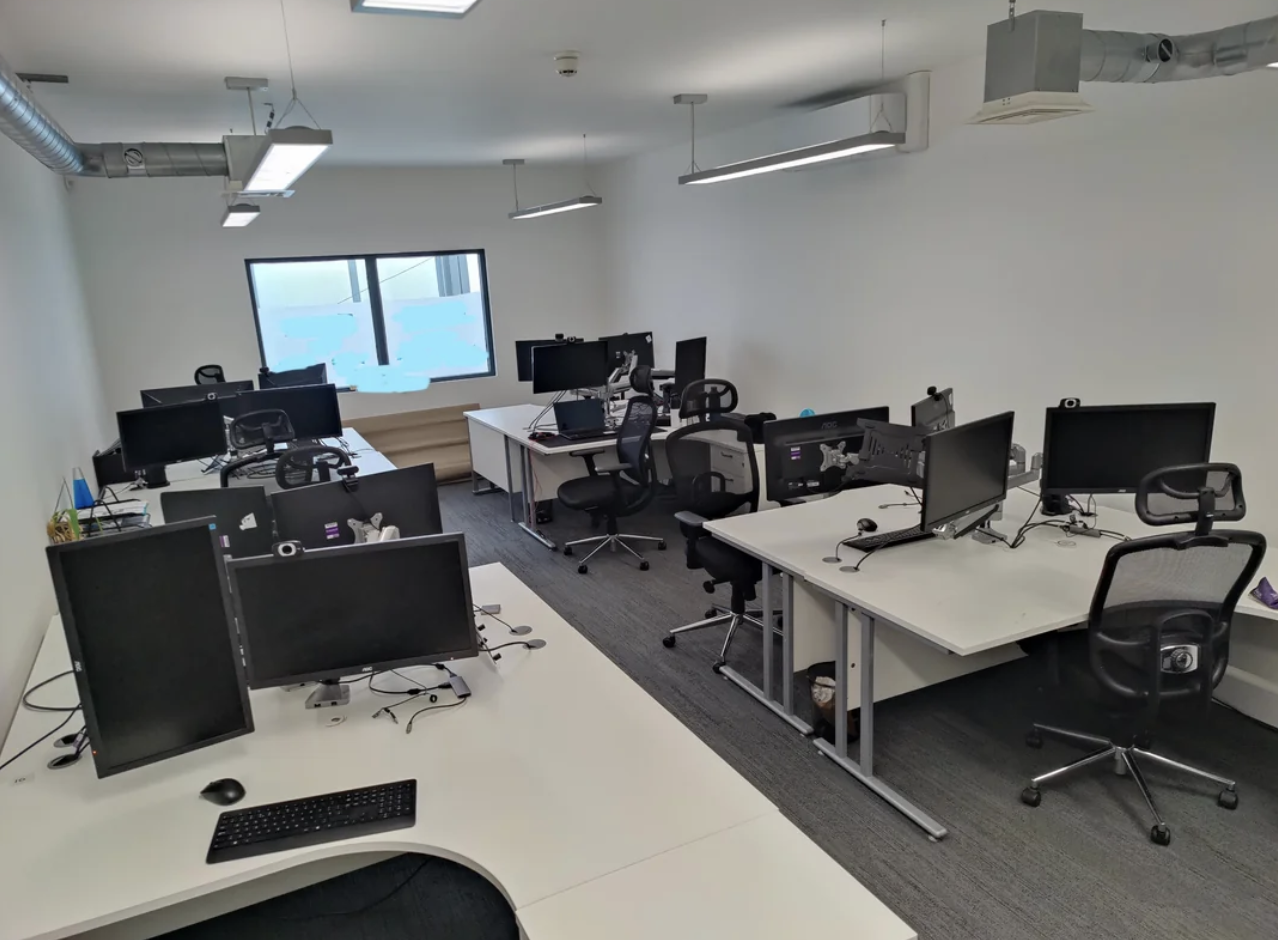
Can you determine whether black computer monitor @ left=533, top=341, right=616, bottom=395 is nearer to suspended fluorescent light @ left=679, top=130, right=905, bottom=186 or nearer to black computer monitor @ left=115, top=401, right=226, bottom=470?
suspended fluorescent light @ left=679, top=130, right=905, bottom=186

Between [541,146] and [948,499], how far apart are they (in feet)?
17.9

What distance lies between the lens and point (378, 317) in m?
8.34

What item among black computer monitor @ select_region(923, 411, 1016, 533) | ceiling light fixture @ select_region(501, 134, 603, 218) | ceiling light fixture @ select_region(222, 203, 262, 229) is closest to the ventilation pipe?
ceiling light fixture @ select_region(222, 203, 262, 229)

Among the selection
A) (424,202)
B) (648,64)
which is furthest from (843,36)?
(424,202)

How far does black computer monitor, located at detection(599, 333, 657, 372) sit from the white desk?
294 centimetres

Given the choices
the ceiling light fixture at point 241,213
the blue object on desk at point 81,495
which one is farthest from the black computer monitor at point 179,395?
the ceiling light fixture at point 241,213

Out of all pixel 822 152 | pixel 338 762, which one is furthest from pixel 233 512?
pixel 822 152

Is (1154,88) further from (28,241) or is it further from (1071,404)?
(28,241)

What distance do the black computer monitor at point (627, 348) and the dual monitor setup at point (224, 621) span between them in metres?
4.02

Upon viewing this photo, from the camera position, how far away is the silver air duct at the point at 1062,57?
96.3 inches

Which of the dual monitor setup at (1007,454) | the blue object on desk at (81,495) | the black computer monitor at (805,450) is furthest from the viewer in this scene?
the blue object on desk at (81,495)

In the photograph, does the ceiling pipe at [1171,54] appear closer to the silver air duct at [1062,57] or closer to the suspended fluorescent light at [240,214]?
the silver air duct at [1062,57]

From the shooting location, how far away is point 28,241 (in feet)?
14.3

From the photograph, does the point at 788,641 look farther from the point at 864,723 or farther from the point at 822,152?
the point at 822,152
